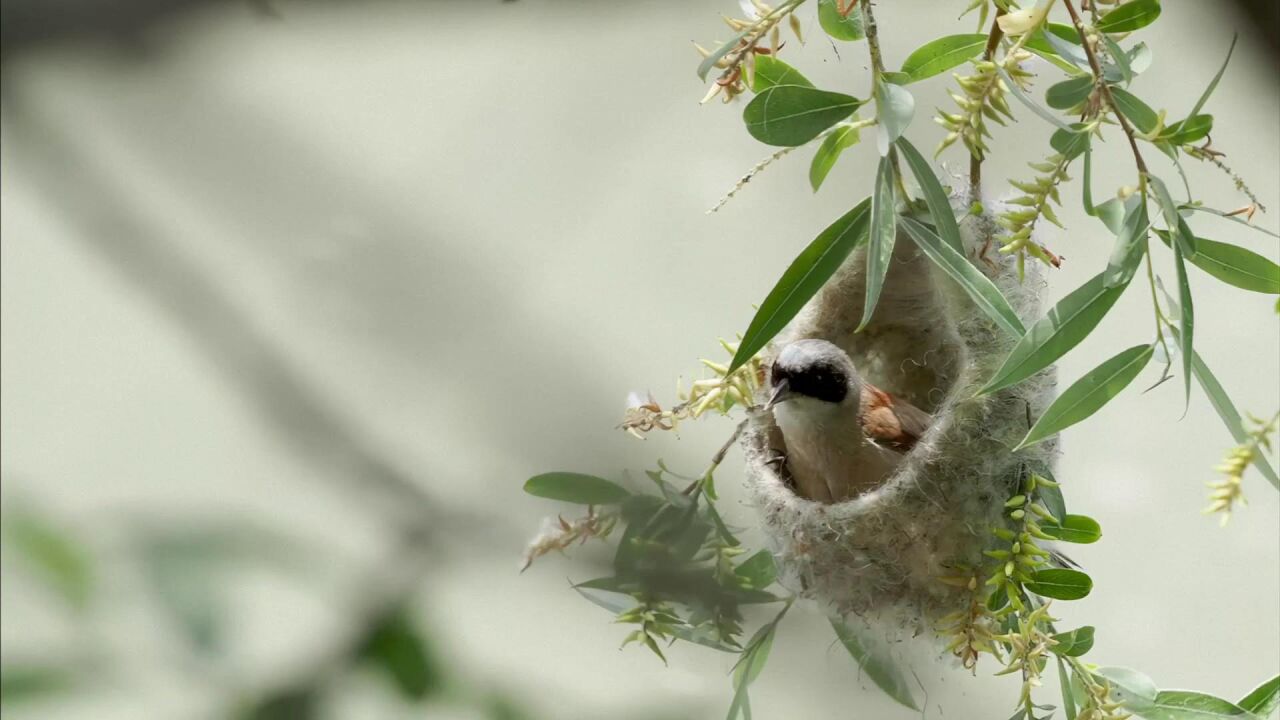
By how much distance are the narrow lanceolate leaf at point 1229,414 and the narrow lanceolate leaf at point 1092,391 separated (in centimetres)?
4

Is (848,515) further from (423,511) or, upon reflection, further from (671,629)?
(423,511)

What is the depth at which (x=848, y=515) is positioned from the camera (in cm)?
107

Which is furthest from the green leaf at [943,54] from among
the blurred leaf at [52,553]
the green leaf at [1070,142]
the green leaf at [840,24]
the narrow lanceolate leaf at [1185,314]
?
the blurred leaf at [52,553]

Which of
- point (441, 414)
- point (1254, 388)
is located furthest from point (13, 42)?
point (1254, 388)

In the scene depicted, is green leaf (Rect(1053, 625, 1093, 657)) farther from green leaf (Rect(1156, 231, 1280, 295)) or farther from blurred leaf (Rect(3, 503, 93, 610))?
blurred leaf (Rect(3, 503, 93, 610))

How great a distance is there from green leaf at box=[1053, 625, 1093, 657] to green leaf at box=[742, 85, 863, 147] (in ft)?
1.50

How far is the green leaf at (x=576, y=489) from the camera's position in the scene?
2.81ft

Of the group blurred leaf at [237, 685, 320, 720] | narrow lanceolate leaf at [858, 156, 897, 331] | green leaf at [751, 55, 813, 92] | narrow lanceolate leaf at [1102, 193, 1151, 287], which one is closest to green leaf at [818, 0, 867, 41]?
green leaf at [751, 55, 813, 92]

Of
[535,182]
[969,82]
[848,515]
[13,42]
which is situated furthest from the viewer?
[535,182]

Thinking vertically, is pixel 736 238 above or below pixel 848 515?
above

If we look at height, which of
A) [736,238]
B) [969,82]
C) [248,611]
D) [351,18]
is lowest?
[248,611]

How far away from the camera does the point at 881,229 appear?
78cm

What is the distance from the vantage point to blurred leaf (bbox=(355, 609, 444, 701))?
626 millimetres

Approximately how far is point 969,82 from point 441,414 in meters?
0.44
